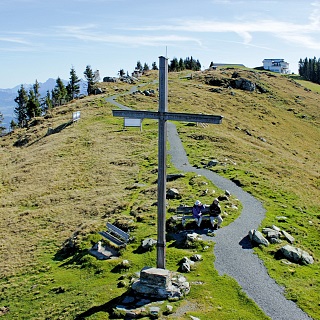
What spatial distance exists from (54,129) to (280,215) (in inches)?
2335

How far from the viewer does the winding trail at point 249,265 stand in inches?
625

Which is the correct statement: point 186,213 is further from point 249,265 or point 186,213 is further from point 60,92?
point 60,92

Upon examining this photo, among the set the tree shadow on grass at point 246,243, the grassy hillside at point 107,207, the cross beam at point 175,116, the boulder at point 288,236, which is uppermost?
the cross beam at point 175,116

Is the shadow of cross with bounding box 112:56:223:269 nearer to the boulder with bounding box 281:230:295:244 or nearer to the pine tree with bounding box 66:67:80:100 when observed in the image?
the boulder with bounding box 281:230:295:244

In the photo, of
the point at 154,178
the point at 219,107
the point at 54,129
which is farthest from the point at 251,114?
the point at 154,178

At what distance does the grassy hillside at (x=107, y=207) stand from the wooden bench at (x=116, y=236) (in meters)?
0.83

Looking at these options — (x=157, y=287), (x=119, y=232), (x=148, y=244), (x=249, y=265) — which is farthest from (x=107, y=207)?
(x=157, y=287)

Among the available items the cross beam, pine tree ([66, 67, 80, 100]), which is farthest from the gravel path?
pine tree ([66, 67, 80, 100])

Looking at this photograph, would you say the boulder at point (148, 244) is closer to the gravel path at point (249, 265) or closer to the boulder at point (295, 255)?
the gravel path at point (249, 265)

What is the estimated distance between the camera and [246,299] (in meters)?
16.4

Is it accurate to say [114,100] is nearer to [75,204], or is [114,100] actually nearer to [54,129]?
[54,129]

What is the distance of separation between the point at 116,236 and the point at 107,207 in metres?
8.05

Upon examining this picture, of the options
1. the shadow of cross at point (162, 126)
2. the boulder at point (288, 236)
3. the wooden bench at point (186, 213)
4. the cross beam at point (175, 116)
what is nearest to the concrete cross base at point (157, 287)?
the shadow of cross at point (162, 126)

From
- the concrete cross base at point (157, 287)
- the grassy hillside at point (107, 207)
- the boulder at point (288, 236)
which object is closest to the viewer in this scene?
the concrete cross base at point (157, 287)
